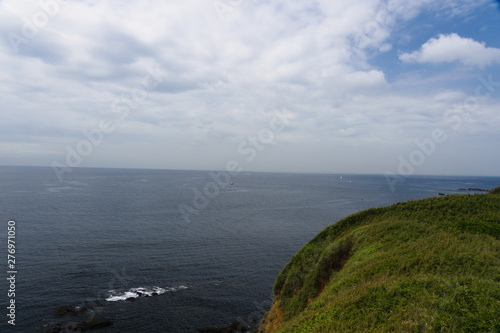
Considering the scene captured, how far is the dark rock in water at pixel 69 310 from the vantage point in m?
37.7

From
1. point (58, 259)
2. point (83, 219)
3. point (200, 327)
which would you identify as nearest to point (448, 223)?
point (200, 327)

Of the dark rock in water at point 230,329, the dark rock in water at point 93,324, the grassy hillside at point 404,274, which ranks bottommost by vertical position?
the dark rock in water at point 230,329

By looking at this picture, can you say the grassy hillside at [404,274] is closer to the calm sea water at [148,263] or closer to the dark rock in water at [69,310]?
the calm sea water at [148,263]

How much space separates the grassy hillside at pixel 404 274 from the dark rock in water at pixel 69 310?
24.3 m

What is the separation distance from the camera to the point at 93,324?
36.0 meters

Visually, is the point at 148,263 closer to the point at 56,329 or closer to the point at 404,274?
the point at 56,329

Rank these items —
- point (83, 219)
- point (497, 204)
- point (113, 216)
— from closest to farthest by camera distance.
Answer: point (497, 204), point (83, 219), point (113, 216)

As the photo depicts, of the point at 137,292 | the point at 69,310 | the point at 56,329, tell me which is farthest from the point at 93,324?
the point at 137,292

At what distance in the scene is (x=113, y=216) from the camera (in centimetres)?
9169

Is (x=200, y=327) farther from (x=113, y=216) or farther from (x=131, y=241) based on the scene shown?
(x=113, y=216)

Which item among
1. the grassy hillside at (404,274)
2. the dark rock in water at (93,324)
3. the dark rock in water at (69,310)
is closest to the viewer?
the grassy hillside at (404,274)

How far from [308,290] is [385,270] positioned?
10.1 m

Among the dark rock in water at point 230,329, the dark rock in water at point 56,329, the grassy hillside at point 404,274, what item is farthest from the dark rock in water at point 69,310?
the grassy hillside at point 404,274

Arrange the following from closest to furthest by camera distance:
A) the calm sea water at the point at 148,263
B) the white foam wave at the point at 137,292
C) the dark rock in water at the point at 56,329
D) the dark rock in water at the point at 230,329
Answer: the dark rock in water at the point at 56,329
the dark rock in water at the point at 230,329
the calm sea water at the point at 148,263
the white foam wave at the point at 137,292
